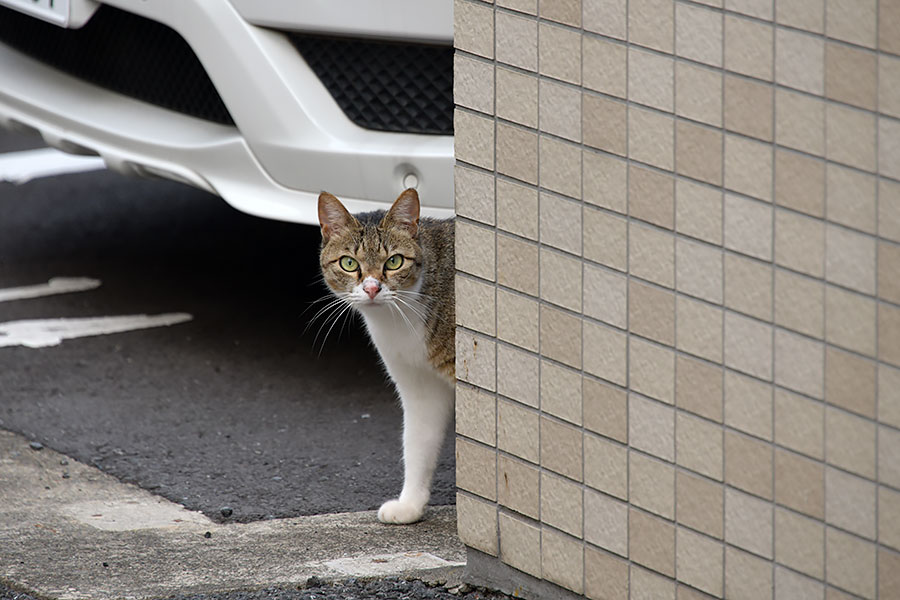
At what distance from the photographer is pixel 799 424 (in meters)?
2.44

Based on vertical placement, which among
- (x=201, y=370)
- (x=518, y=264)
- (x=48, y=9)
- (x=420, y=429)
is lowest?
(x=201, y=370)

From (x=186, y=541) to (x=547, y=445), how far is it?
118 centimetres

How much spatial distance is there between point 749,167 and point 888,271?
0.32 meters

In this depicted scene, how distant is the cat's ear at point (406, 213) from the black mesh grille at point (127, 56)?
1146 mm

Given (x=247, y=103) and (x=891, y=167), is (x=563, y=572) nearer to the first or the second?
(x=891, y=167)

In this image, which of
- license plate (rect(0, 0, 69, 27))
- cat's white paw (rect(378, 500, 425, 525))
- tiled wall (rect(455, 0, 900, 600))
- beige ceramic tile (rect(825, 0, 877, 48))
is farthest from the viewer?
license plate (rect(0, 0, 69, 27))

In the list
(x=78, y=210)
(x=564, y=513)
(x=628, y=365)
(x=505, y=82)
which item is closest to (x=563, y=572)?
(x=564, y=513)

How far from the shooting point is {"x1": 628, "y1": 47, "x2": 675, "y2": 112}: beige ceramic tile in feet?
8.34

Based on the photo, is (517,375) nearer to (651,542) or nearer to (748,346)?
(651,542)

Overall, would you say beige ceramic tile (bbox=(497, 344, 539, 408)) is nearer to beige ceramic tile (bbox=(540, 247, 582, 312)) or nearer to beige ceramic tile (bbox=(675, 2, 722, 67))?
beige ceramic tile (bbox=(540, 247, 582, 312))

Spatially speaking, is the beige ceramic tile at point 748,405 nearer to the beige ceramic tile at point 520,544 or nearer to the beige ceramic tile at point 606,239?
the beige ceramic tile at point 606,239

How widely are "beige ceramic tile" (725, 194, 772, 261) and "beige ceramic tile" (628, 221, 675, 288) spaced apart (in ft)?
0.48

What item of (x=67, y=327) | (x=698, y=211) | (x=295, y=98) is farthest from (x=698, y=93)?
(x=67, y=327)

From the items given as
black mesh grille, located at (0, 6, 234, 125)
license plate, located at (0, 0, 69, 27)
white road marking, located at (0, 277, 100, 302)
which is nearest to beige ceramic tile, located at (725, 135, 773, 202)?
black mesh grille, located at (0, 6, 234, 125)
